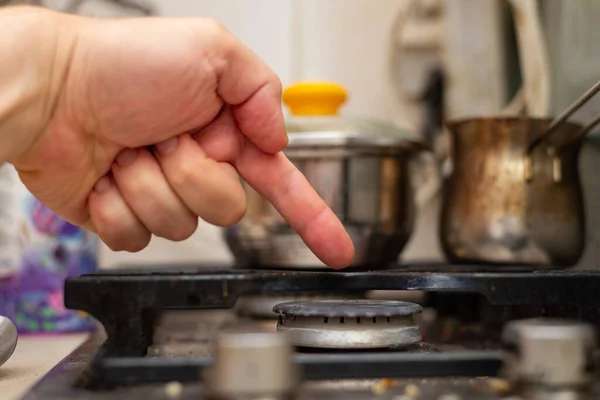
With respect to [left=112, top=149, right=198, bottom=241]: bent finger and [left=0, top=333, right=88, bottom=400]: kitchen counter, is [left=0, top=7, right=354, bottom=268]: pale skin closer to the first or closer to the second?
[left=112, top=149, right=198, bottom=241]: bent finger

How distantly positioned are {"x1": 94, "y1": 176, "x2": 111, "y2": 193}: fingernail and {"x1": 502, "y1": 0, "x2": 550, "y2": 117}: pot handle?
61 centimetres

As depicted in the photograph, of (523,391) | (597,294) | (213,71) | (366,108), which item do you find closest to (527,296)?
(597,294)

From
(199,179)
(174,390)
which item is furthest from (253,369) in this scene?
(199,179)

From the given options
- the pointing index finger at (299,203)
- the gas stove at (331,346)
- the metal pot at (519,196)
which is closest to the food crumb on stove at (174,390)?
the gas stove at (331,346)

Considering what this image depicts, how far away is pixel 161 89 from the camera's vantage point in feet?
1.88

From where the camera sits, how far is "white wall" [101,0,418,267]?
122cm

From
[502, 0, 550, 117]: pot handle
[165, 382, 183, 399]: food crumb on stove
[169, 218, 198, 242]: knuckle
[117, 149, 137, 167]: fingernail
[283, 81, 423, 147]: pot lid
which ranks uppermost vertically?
[502, 0, 550, 117]: pot handle

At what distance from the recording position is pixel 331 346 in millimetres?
→ 512

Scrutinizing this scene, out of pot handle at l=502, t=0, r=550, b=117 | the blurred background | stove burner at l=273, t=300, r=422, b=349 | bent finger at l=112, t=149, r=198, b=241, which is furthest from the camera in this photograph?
the blurred background

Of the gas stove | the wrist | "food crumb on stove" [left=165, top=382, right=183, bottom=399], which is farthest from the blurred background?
"food crumb on stove" [left=165, top=382, right=183, bottom=399]

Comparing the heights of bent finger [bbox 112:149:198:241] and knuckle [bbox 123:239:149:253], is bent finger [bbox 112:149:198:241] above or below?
above

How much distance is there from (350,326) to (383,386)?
81 millimetres

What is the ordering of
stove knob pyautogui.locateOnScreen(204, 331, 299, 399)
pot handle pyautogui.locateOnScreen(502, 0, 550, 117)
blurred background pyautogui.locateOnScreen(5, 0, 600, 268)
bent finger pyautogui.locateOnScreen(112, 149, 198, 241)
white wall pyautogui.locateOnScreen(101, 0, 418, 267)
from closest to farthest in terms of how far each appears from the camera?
stove knob pyautogui.locateOnScreen(204, 331, 299, 399), bent finger pyautogui.locateOnScreen(112, 149, 198, 241), pot handle pyautogui.locateOnScreen(502, 0, 550, 117), blurred background pyautogui.locateOnScreen(5, 0, 600, 268), white wall pyautogui.locateOnScreen(101, 0, 418, 267)

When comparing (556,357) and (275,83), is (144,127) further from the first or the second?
(556,357)
